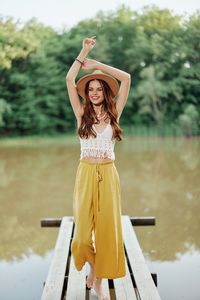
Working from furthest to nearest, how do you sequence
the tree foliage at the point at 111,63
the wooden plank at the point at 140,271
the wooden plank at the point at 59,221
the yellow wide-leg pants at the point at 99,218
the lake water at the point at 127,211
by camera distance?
the tree foliage at the point at 111,63 < the wooden plank at the point at 59,221 < the lake water at the point at 127,211 < the wooden plank at the point at 140,271 < the yellow wide-leg pants at the point at 99,218

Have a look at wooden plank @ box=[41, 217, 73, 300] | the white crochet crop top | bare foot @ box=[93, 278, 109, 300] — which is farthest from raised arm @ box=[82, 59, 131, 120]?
wooden plank @ box=[41, 217, 73, 300]

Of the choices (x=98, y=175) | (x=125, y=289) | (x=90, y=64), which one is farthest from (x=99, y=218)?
(x=90, y=64)

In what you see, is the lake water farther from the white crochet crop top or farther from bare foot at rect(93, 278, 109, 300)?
the white crochet crop top

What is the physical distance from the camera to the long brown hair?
206 cm

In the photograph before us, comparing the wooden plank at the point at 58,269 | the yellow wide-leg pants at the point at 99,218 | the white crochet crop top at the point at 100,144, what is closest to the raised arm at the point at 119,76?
the white crochet crop top at the point at 100,144

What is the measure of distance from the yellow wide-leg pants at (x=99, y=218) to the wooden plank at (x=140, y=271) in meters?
0.16

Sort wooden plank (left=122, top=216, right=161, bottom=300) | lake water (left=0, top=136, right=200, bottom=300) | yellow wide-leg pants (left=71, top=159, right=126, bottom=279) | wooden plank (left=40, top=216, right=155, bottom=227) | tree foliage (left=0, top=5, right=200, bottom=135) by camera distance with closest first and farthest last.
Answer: yellow wide-leg pants (left=71, top=159, right=126, bottom=279), wooden plank (left=122, top=216, right=161, bottom=300), lake water (left=0, top=136, right=200, bottom=300), wooden plank (left=40, top=216, right=155, bottom=227), tree foliage (left=0, top=5, right=200, bottom=135)

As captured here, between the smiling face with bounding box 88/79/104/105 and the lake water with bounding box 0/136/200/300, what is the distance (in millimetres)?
1185

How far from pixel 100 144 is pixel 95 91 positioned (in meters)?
0.22

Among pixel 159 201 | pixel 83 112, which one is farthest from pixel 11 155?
pixel 83 112

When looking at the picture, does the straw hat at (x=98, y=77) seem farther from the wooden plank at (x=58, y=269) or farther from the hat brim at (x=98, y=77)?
the wooden plank at (x=58, y=269)

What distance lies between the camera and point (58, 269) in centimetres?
247

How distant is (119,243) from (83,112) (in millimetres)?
566

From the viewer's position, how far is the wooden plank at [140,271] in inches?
83.4
